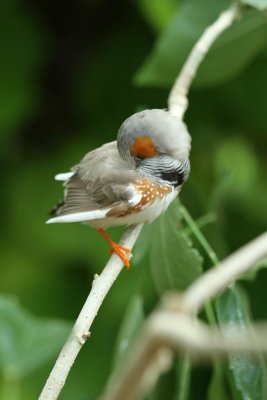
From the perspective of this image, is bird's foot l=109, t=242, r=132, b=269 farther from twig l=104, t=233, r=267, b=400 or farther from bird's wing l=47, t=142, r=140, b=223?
twig l=104, t=233, r=267, b=400

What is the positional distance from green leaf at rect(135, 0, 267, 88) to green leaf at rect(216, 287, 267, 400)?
96 centimetres

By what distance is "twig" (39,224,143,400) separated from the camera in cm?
132

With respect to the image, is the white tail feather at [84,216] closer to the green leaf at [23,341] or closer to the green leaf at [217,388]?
the green leaf at [23,341]

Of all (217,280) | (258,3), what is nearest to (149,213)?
(258,3)

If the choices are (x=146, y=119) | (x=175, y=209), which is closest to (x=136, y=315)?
(x=175, y=209)

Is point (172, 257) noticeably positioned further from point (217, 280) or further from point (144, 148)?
point (217, 280)

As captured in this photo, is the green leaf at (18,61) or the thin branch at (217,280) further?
the green leaf at (18,61)

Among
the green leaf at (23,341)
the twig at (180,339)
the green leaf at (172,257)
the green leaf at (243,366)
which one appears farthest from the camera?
the green leaf at (23,341)

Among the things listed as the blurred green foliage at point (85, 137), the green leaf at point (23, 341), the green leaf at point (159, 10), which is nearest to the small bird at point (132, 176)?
the green leaf at point (23, 341)

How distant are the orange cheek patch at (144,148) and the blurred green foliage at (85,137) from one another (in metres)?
0.62

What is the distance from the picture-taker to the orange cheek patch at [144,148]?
6.15ft

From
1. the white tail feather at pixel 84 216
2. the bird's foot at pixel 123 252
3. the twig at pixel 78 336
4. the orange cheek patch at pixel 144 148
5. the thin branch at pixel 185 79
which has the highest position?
the thin branch at pixel 185 79

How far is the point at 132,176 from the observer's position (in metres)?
2.01

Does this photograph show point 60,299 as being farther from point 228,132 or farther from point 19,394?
point 228,132
